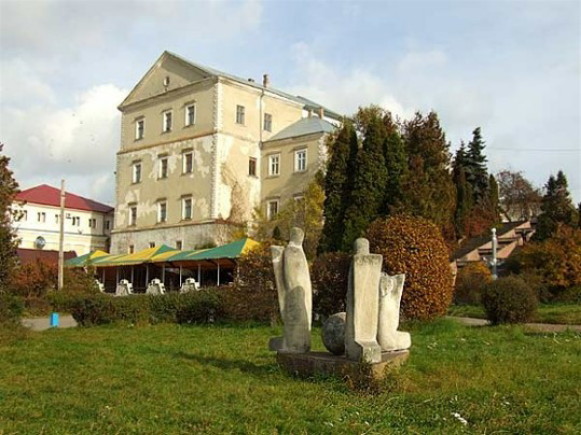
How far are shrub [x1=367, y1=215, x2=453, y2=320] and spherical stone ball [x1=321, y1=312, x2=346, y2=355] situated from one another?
7.43 meters

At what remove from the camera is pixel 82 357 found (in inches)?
448

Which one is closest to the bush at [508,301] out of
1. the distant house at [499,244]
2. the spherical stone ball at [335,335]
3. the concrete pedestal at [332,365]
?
the concrete pedestal at [332,365]

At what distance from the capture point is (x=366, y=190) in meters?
24.1

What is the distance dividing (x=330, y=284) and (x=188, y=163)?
34.1 meters

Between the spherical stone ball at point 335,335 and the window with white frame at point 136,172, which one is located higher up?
the window with white frame at point 136,172

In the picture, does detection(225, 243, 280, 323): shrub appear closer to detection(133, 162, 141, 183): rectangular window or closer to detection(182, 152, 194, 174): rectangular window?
detection(182, 152, 194, 174): rectangular window

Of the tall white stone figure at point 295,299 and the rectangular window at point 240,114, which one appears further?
the rectangular window at point 240,114

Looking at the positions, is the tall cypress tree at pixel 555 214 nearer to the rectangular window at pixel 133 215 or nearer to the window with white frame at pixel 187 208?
the window with white frame at pixel 187 208

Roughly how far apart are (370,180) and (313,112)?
106 feet

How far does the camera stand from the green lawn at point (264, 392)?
601 cm

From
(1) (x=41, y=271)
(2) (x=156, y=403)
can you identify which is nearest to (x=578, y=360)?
(2) (x=156, y=403)

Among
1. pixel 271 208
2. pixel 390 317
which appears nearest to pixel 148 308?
pixel 390 317

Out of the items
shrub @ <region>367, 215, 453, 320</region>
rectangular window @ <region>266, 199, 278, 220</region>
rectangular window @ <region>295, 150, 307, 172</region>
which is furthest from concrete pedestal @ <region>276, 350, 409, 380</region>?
rectangular window @ <region>266, 199, 278, 220</region>

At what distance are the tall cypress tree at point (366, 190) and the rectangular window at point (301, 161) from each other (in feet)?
73.4
